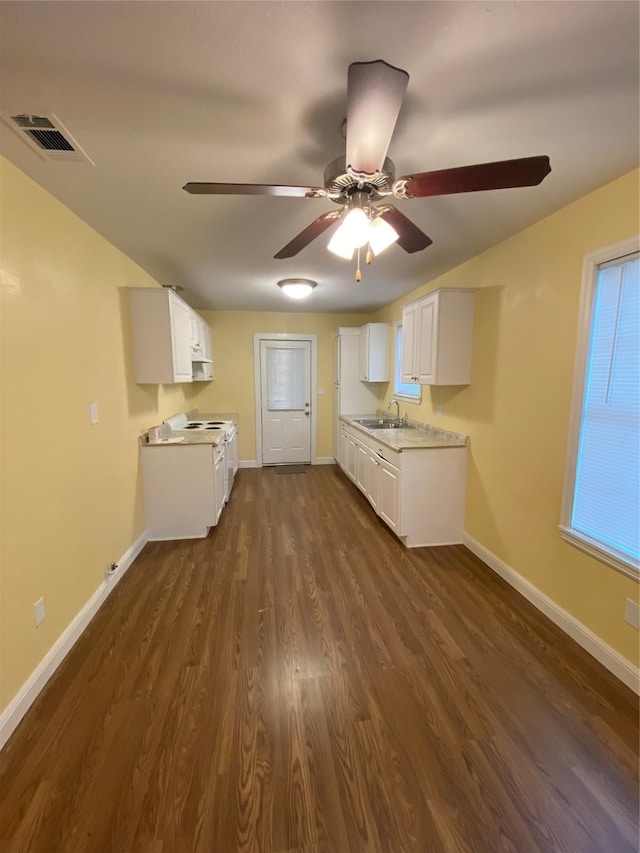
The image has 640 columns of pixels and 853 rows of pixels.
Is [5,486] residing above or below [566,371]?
below

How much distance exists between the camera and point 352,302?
15.4 ft

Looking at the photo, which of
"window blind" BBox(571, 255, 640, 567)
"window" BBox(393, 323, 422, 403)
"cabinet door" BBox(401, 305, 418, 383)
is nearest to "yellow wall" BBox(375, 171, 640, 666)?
"window blind" BBox(571, 255, 640, 567)

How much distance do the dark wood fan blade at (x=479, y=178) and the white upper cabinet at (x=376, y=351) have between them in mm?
3526

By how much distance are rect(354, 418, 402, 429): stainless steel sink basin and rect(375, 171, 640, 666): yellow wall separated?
1.41 metres

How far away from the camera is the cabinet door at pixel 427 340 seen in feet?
10.0

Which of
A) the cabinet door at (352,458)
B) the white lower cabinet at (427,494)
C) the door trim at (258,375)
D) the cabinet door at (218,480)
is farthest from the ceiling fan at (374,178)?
the door trim at (258,375)

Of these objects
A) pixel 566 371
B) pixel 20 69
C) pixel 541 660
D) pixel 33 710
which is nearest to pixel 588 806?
pixel 541 660

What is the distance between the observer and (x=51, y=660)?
71.5 inches

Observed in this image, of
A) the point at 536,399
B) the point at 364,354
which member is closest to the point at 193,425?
the point at 364,354

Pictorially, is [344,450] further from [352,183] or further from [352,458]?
[352,183]

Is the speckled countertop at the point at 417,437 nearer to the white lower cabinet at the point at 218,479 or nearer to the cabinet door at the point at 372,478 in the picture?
the cabinet door at the point at 372,478

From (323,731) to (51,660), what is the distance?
1437mm

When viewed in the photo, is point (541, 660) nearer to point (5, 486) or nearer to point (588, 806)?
point (588, 806)

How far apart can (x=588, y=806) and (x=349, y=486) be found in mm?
3628
